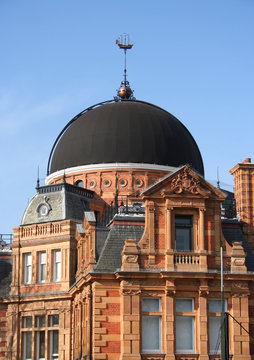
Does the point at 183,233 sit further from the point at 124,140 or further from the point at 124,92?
the point at 124,92

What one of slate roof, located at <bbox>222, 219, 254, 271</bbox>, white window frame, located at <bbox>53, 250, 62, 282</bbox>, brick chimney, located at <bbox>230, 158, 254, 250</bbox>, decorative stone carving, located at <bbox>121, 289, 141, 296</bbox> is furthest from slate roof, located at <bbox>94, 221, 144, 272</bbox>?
white window frame, located at <bbox>53, 250, 62, 282</bbox>

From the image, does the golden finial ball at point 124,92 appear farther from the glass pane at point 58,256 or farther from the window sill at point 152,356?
the window sill at point 152,356

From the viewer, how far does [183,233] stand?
43375 mm

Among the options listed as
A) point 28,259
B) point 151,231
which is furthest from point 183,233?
point 28,259

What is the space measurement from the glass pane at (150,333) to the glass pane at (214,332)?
265 cm

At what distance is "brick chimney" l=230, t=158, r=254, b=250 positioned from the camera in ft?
155

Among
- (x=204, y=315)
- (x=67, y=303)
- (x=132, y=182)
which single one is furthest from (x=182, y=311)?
(x=132, y=182)

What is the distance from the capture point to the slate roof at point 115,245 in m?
42.6

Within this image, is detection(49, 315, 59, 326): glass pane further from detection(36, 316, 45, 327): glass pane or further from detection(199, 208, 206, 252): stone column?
detection(199, 208, 206, 252): stone column

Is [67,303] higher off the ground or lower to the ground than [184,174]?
lower

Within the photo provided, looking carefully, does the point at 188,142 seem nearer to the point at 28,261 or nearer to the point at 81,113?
the point at 81,113

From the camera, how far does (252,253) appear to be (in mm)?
45156

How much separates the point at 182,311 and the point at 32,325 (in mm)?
19529

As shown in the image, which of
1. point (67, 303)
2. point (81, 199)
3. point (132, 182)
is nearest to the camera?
point (67, 303)
